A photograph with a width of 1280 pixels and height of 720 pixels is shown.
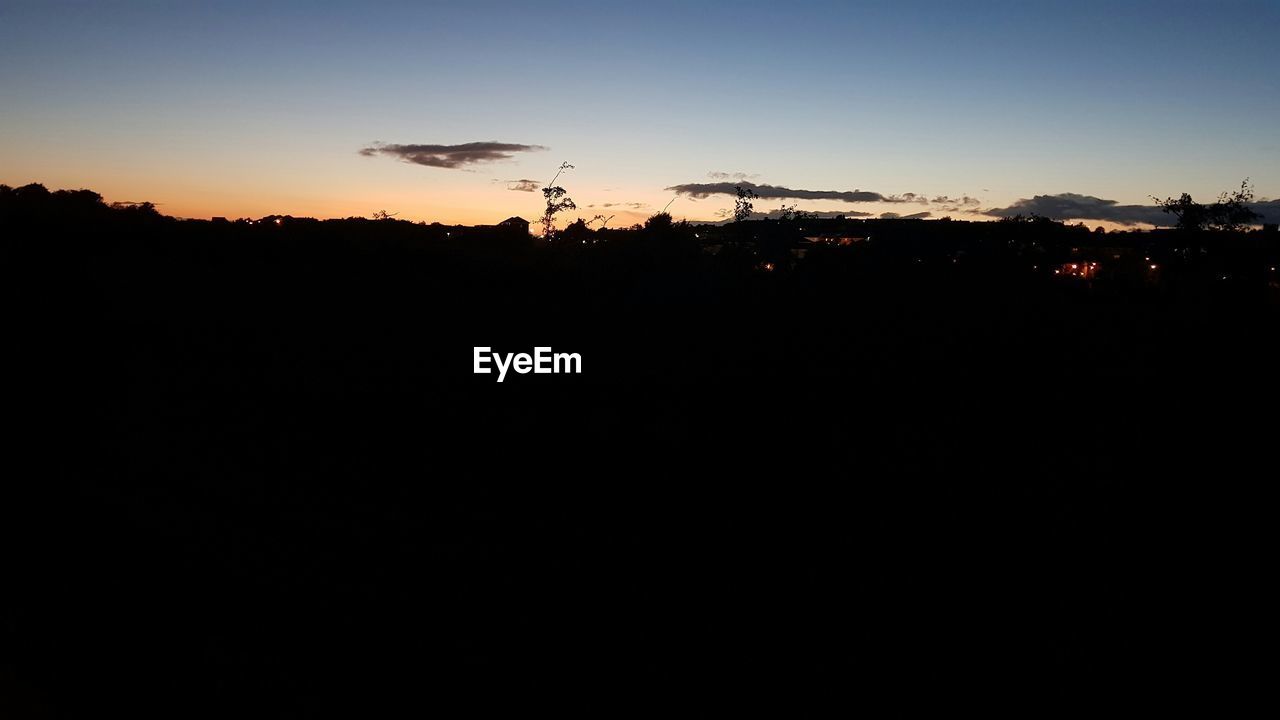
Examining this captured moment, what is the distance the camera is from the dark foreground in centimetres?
462

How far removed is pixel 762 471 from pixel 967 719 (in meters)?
3.55

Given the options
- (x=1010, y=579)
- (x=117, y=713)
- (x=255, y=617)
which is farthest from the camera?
(x=1010, y=579)

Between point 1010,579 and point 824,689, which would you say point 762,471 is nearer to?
point 1010,579

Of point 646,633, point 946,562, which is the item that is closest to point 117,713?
point 646,633

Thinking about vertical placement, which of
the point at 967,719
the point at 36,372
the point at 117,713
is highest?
the point at 36,372

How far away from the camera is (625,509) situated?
687 centimetres

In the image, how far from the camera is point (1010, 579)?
18.9 ft

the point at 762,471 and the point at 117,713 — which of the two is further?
the point at 762,471

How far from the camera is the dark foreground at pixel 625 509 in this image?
4.62m

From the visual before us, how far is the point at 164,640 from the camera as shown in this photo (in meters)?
4.55

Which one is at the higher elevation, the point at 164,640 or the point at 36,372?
the point at 36,372

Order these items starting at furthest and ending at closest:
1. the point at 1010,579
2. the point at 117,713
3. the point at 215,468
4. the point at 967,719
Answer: the point at 215,468, the point at 1010,579, the point at 967,719, the point at 117,713

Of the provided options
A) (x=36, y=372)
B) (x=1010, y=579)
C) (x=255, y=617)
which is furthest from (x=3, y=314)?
(x=1010, y=579)

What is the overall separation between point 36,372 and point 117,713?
779 centimetres
